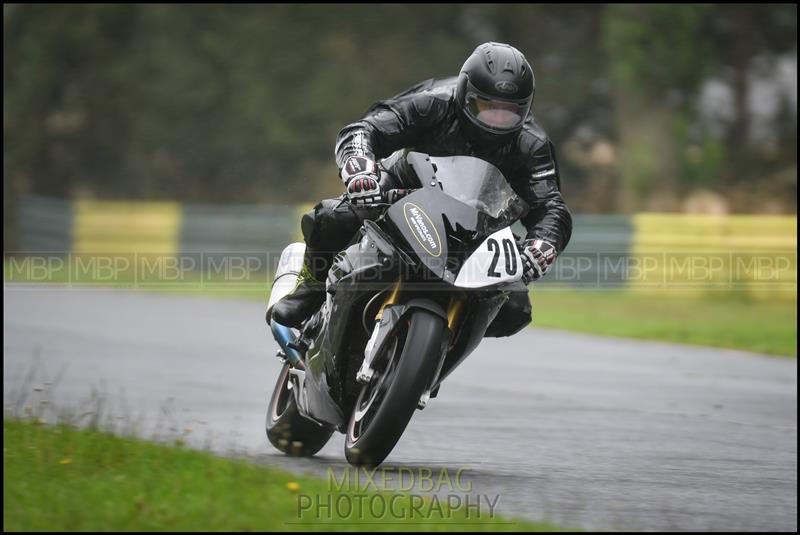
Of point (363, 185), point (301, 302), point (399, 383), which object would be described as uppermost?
point (363, 185)

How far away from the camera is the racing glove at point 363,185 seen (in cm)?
565

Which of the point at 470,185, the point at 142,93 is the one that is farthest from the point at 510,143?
the point at 142,93

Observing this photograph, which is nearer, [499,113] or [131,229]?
[499,113]

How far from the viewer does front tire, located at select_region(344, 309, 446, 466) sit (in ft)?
17.5

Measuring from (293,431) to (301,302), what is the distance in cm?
60

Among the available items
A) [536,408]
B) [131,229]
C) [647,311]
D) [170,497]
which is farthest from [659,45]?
[170,497]

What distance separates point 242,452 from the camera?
6.47 metres

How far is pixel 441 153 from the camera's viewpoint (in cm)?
611

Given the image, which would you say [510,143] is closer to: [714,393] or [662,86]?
[714,393]

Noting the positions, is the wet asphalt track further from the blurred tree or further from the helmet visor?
the blurred tree

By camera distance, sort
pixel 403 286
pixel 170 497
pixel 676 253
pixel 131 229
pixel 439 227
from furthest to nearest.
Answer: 1. pixel 131 229
2. pixel 676 253
3. pixel 403 286
4. pixel 439 227
5. pixel 170 497

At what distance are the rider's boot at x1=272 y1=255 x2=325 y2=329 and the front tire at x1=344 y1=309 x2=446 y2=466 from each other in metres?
0.98

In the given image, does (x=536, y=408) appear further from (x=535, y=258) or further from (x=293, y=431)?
(x=535, y=258)

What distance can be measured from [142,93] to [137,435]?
18.7 m
